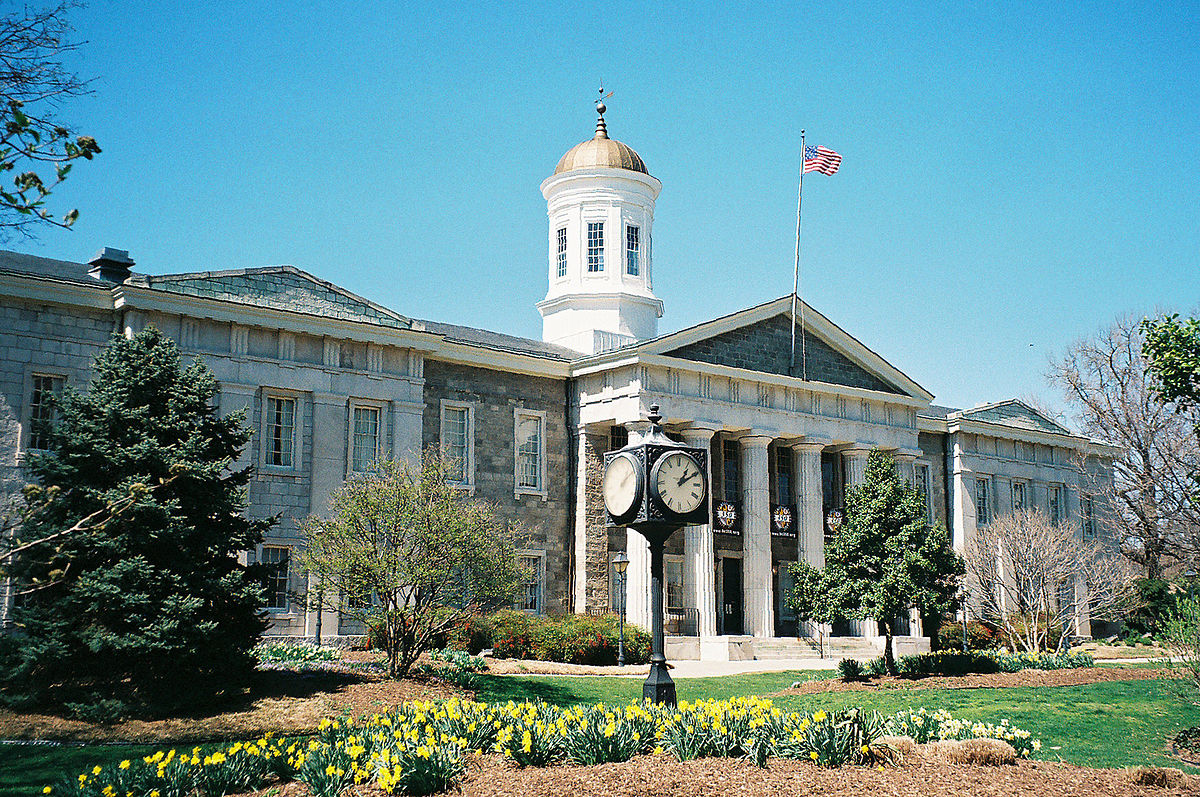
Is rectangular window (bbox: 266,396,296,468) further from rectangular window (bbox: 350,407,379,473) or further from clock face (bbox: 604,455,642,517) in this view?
clock face (bbox: 604,455,642,517)

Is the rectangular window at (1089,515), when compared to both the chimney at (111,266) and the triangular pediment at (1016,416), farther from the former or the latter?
the chimney at (111,266)

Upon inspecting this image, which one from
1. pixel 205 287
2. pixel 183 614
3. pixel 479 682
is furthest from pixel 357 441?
pixel 183 614

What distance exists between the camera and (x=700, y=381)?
109ft

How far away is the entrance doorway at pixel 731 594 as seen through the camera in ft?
117

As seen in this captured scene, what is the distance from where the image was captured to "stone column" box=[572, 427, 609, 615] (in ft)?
105

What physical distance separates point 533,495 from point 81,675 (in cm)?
1719

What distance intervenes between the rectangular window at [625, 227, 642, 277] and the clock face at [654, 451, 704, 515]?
28627 mm

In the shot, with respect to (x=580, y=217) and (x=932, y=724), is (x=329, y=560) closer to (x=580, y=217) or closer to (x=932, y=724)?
(x=932, y=724)

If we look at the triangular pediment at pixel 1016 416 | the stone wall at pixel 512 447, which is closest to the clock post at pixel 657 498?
the stone wall at pixel 512 447

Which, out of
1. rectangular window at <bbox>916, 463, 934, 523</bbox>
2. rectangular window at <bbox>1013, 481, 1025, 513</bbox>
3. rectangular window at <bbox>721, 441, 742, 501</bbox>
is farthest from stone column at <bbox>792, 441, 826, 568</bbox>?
rectangular window at <bbox>1013, 481, 1025, 513</bbox>

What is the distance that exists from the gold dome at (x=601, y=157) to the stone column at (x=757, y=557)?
13.4 metres

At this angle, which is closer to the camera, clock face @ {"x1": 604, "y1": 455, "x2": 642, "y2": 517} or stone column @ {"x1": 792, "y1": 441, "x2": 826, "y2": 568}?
clock face @ {"x1": 604, "y1": 455, "x2": 642, "y2": 517}

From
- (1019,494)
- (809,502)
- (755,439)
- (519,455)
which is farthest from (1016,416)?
(519,455)

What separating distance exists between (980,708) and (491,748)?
1042cm
